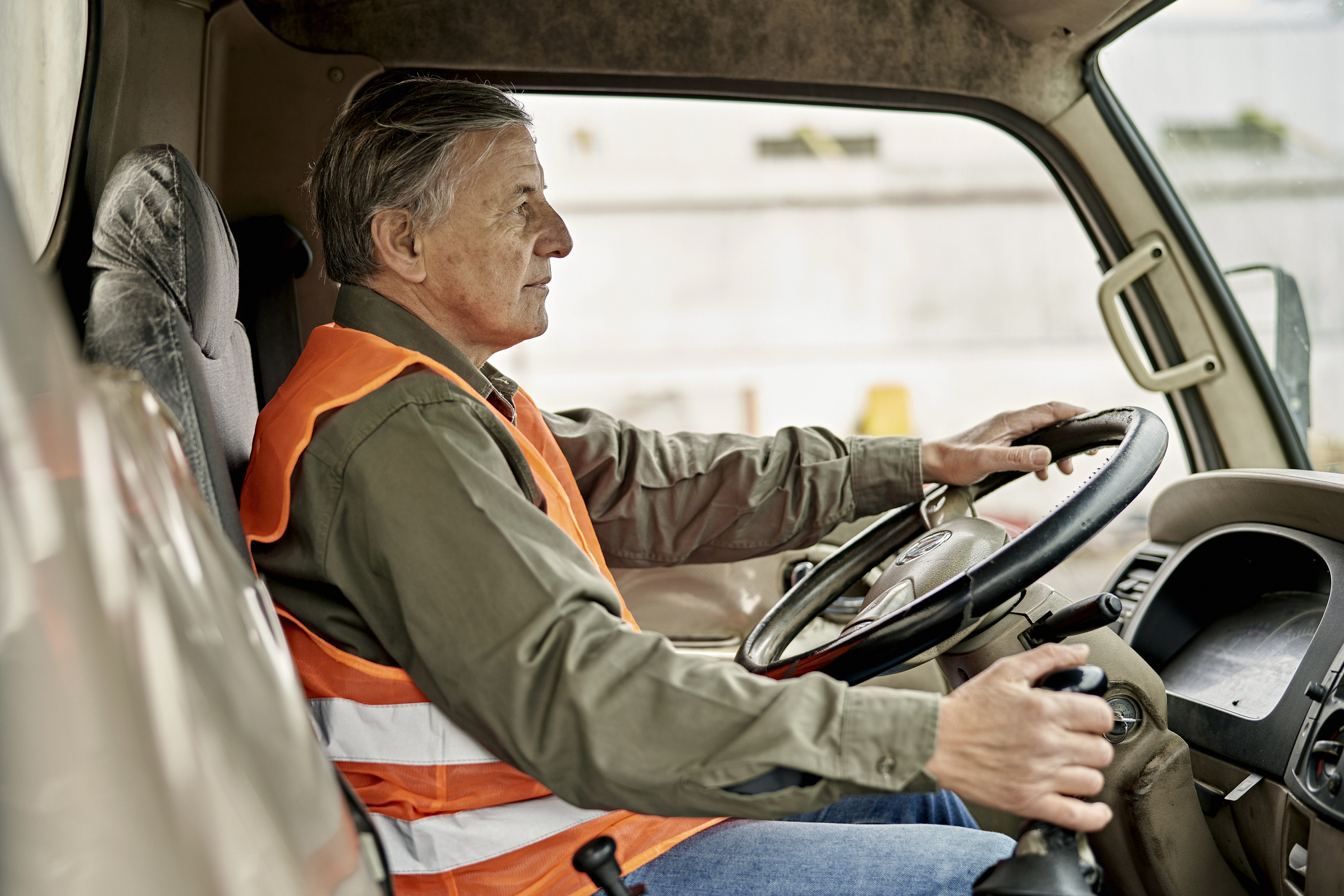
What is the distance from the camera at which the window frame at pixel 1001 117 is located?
2061 mm

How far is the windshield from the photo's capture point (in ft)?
6.75

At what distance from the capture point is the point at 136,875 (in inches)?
21.0

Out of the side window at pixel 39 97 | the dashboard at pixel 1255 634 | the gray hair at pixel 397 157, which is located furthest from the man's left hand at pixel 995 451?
the side window at pixel 39 97

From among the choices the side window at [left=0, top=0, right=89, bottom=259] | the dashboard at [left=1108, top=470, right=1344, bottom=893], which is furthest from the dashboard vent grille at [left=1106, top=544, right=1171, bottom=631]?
the side window at [left=0, top=0, right=89, bottom=259]

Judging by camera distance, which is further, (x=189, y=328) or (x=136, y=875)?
(x=189, y=328)

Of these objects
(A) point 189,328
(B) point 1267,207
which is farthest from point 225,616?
(B) point 1267,207

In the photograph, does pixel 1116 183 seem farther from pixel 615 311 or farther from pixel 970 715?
pixel 615 311

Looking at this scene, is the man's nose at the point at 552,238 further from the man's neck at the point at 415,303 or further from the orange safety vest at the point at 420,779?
the orange safety vest at the point at 420,779

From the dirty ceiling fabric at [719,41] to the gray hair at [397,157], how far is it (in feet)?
1.76

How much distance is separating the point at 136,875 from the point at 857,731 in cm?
58

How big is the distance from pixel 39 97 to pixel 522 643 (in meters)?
0.90

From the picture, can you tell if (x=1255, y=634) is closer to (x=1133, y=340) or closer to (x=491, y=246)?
(x=1133, y=340)

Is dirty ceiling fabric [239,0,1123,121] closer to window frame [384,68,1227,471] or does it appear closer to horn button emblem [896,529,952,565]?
window frame [384,68,1227,471]

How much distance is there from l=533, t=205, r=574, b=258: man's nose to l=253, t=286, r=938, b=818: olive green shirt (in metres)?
0.41
